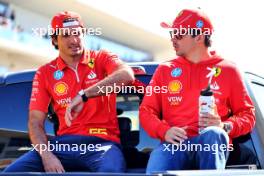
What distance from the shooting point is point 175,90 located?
3.81m

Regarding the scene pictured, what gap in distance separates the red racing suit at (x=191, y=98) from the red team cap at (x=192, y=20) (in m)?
0.24

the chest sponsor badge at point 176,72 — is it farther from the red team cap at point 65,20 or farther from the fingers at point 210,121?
the red team cap at point 65,20

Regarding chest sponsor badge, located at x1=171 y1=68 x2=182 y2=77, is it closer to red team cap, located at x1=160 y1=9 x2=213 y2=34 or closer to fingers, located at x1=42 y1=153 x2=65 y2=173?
red team cap, located at x1=160 y1=9 x2=213 y2=34

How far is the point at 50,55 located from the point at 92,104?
27280 millimetres

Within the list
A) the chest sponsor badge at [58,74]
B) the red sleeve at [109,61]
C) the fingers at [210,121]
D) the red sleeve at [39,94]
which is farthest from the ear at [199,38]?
the red sleeve at [39,94]

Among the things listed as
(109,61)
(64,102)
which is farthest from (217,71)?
(64,102)

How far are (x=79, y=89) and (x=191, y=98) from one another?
87 centimetres

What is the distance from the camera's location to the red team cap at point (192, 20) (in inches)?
154

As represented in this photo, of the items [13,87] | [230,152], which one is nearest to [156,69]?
[230,152]

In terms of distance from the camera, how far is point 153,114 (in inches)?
148

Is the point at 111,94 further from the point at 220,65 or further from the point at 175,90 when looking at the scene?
the point at 220,65

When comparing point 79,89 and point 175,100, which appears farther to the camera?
point 79,89

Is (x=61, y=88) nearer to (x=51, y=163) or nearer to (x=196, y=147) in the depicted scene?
(x=51, y=163)

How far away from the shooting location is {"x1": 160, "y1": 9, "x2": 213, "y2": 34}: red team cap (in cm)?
392
